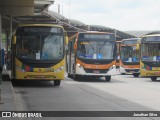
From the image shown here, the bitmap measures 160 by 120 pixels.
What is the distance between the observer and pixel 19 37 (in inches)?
850

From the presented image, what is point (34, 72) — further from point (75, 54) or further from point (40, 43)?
point (75, 54)

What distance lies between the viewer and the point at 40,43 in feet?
70.7

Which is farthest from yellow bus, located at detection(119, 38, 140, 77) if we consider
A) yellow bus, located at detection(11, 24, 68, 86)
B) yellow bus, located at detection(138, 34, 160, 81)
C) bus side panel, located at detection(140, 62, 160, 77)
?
yellow bus, located at detection(11, 24, 68, 86)

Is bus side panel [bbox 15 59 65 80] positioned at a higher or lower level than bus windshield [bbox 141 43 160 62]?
lower

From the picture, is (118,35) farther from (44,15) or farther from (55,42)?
(55,42)

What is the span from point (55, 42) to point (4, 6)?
13.7m

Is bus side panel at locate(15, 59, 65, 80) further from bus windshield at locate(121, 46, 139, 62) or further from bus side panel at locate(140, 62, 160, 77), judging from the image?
bus windshield at locate(121, 46, 139, 62)

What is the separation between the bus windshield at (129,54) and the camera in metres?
34.8

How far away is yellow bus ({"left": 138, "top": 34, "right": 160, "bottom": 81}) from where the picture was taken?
26.9 m

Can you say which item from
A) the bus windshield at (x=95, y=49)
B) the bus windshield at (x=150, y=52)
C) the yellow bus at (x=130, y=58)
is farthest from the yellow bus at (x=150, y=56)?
the yellow bus at (x=130, y=58)

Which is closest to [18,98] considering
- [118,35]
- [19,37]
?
[19,37]

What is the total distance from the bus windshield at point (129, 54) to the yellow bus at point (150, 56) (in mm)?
6553

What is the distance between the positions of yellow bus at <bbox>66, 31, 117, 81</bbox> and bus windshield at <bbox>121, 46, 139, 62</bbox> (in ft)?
26.4

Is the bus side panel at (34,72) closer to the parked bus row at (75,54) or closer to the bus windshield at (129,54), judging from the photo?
the parked bus row at (75,54)
